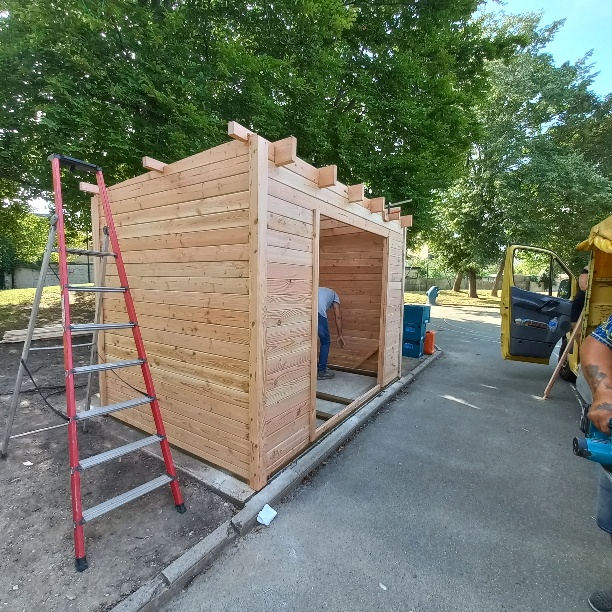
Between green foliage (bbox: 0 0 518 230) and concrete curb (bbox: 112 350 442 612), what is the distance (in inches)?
187

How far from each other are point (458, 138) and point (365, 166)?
92.5 inches

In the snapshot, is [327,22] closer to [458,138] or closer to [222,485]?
[458,138]

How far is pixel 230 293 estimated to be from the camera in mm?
2502

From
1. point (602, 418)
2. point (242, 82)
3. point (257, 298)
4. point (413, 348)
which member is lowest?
point (413, 348)

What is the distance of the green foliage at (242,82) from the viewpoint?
186 inches

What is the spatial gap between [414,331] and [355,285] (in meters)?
1.84

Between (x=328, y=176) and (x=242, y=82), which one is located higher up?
(x=242, y=82)

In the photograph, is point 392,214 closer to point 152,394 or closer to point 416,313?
point 416,313

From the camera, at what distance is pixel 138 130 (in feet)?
16.6

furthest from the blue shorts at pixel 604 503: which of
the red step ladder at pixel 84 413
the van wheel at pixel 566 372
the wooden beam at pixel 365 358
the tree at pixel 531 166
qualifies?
the tree at pixel 531 166

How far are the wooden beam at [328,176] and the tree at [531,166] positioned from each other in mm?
11899

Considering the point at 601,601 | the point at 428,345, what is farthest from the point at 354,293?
the point at 601,601

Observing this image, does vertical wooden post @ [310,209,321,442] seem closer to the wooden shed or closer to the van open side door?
the wooden shed

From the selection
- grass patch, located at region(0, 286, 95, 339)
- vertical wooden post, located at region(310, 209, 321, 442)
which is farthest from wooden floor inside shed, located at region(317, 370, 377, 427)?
grass patch, located at region(0, 286, 95, 339)
